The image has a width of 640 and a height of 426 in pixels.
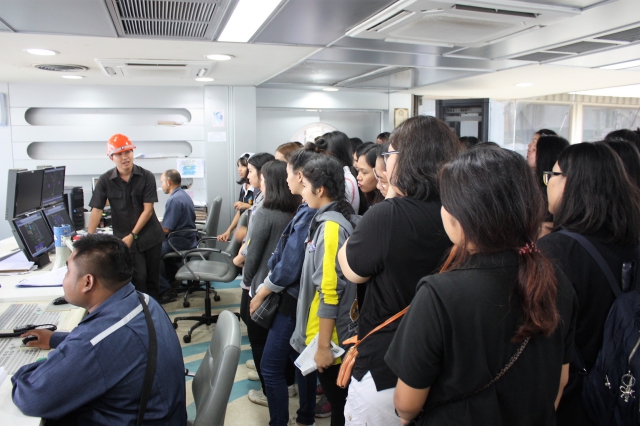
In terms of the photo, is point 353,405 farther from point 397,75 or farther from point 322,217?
point 397,75

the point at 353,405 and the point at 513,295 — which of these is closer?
the point at 513,295

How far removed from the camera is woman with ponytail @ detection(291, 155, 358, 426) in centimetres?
183

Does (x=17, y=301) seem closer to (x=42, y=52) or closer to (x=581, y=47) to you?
(x=42, y=52)

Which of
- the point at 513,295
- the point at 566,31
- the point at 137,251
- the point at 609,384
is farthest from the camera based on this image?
the point at 137,251

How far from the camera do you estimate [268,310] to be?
2229 millimetres

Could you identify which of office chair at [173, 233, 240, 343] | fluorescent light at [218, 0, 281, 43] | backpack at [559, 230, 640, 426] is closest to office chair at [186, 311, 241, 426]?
backpack at [559, 230, 640, 426]

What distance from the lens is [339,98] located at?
6141 millimetres

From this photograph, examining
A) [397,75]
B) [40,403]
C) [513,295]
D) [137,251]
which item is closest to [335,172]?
[513,295]

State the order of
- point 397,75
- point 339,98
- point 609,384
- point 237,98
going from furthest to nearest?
1. point 339,98
2. point 237,98
3. point 397,75
4. point 609,384

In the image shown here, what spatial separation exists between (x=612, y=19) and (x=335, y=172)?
1953 millimetres

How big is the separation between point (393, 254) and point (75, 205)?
14.0 feet

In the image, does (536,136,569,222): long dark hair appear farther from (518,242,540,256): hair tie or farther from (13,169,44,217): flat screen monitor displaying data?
(13,169,44,217): flat screen monitor displaying data

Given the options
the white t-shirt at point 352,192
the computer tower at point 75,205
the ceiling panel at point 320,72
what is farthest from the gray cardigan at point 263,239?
the computer tower at point 75,205

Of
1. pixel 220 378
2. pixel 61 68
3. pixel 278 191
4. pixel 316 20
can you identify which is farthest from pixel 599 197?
pixel 61 68
